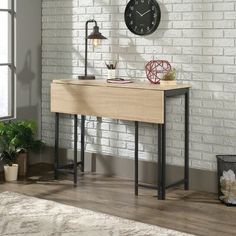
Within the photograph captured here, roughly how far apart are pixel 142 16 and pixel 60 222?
221 centimetres

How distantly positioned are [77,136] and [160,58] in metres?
1.27

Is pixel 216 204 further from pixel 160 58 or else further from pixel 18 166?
pixel 18 166

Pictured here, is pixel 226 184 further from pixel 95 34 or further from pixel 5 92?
pixel 5 92

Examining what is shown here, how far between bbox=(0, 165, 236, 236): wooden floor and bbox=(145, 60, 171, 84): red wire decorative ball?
1.03 metres

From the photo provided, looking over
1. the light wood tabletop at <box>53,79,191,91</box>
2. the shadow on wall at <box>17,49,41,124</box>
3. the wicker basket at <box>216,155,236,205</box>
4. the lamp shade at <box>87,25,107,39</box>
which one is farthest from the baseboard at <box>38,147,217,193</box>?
the lamp shade at <box>87,25,107,39</box>

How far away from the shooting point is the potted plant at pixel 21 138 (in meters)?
5.68

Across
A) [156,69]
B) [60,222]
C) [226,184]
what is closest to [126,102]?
[156,69]

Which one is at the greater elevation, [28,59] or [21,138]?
[28,59]

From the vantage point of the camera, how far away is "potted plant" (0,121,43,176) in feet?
18.6

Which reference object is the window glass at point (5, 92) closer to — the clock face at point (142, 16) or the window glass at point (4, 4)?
the window glass at point (4, 4)

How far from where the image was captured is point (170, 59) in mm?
5398

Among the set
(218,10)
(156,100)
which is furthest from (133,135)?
(218,10)

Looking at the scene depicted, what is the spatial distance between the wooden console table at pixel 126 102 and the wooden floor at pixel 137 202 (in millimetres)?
152

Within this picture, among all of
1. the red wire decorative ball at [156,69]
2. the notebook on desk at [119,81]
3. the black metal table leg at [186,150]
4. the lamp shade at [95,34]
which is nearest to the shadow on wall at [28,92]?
the lamp shade at [95,34]
